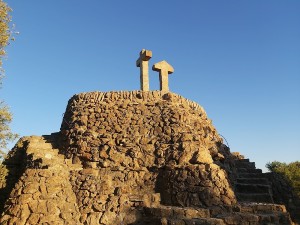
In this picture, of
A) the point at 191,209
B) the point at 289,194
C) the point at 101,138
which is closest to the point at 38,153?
the point at 101,138

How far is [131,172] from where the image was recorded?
31.3ft

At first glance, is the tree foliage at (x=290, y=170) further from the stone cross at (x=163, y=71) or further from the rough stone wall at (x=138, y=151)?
the stone cross at (x=163, y=71)

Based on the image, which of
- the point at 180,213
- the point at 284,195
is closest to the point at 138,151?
the point at 180,213

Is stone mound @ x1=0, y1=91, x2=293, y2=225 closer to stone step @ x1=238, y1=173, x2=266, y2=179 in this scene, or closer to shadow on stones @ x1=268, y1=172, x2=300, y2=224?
stone step @ x1=238, y1=173, x2=266, y2=179

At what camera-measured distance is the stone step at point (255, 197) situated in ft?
33.9

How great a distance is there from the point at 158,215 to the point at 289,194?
25.9 ft

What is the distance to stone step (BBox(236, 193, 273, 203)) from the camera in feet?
33.9

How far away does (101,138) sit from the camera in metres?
10.4

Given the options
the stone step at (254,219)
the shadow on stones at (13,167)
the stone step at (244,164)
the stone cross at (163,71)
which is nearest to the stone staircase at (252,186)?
the stone step at (244,164)

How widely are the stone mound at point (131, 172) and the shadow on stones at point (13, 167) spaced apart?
0.03 m

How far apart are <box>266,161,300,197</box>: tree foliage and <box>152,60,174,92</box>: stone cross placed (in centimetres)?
903

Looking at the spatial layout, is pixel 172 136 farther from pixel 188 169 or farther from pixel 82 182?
pixel 82 182

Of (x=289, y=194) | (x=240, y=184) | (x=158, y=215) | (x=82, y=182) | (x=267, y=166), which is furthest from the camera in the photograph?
(x=267, y=166)

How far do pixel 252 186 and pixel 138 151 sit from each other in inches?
184
